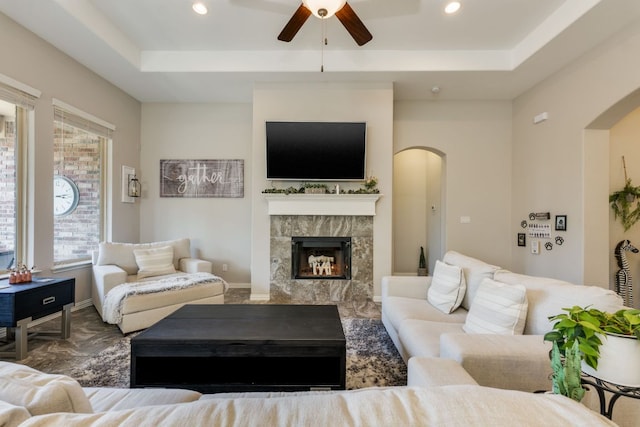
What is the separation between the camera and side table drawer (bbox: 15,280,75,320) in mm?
2373

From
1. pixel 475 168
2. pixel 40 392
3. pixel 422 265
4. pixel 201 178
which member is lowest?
pixel 422 265

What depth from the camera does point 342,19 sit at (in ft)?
8.60

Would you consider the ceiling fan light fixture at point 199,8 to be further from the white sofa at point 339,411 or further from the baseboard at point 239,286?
the baseboard at point 239,286

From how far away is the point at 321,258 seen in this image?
173 inches

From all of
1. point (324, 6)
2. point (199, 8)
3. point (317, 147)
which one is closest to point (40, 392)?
point (324, 6)

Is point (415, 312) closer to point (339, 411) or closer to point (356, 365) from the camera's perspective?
point (356, 365)

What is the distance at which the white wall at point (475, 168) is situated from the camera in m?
4.69

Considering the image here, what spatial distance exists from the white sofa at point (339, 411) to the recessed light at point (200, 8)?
3.35m

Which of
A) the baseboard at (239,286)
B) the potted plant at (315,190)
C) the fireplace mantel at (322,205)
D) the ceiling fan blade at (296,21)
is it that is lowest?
the baseboard at (239,286)

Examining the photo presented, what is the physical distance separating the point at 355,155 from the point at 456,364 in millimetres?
3197

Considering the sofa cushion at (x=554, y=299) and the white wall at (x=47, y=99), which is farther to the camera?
the white wall at (x=47, y=99)

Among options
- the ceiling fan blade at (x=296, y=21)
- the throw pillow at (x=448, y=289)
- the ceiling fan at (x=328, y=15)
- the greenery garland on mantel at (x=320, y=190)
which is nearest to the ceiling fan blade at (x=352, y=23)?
the ceiling fan at (x=328, y=15)

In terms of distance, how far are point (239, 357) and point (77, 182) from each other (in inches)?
139

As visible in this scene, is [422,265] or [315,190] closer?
[315,190]
